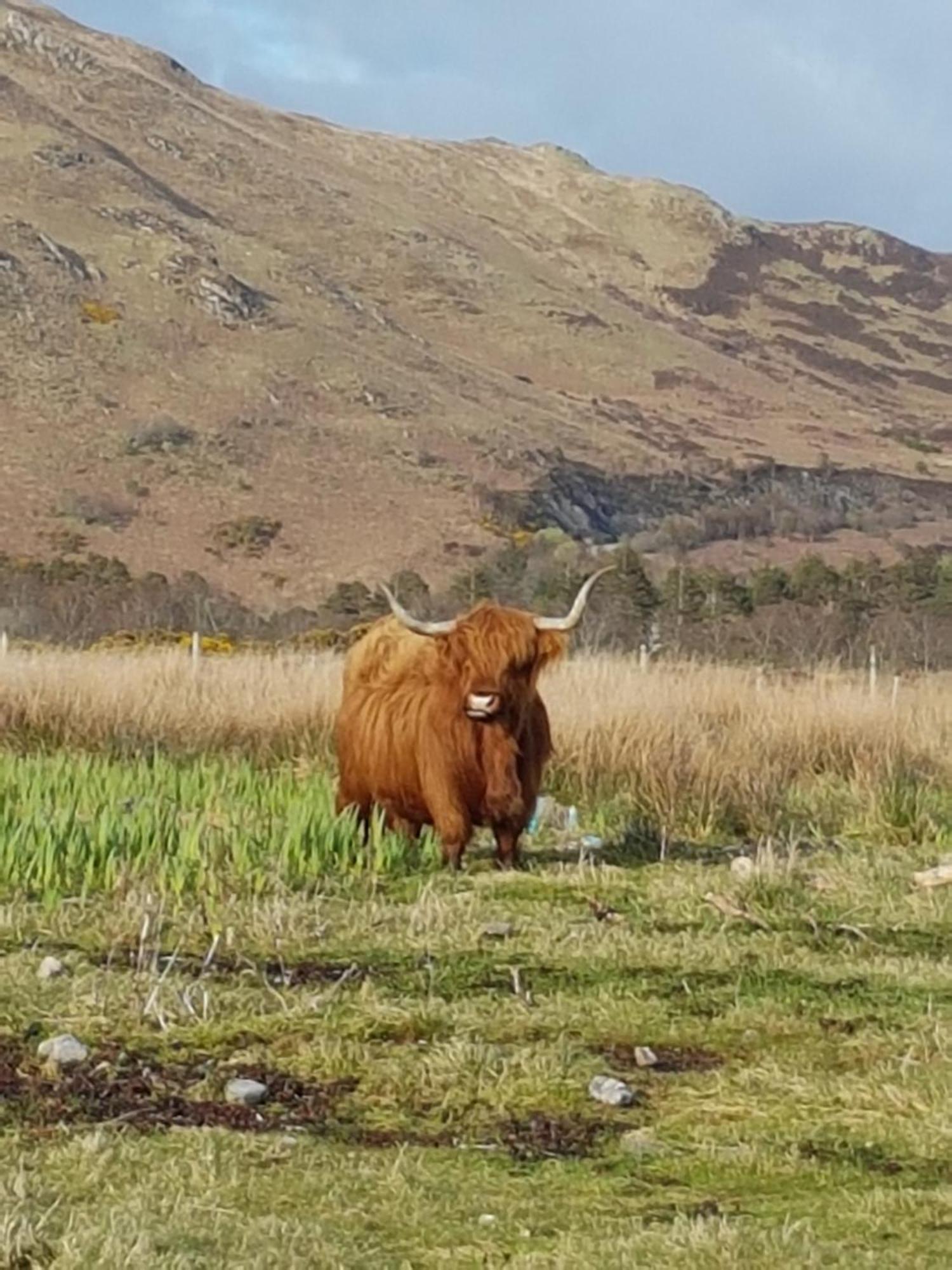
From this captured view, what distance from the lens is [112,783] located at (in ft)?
33.9

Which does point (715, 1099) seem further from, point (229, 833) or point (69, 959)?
point (229, 833)

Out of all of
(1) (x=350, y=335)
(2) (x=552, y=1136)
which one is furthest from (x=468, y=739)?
(1) (x=350, y=335)

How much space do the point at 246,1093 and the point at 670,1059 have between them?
1.33 m

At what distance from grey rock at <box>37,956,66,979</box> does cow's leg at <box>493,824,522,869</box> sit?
315 cm

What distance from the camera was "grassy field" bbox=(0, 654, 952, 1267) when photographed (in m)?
4.41

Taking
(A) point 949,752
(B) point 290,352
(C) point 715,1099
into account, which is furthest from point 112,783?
(B) point 290,352

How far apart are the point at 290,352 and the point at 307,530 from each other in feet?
52.8

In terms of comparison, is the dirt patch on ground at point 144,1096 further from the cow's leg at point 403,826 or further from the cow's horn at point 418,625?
the cow's leg at point 403,826

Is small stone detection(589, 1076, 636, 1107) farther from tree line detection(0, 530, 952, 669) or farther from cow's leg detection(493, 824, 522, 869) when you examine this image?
tree line detection(0, 530, 952, 669)

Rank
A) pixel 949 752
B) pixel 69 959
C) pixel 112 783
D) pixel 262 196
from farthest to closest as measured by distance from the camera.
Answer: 1. pixel 262 196
2. pixel 949 752
3. pixel 112 783
4. pixel 69 959

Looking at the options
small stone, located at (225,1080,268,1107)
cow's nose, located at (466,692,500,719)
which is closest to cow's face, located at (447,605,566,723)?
cow's nose, located at (466,692,500,719)

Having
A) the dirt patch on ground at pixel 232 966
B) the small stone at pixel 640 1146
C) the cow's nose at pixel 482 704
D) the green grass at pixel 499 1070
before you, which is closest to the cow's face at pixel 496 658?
the cow's nose at pixel 482 704

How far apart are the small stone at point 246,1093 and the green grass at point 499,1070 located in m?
0.06

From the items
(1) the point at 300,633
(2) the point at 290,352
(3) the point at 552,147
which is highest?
(3) the point at 552,147
